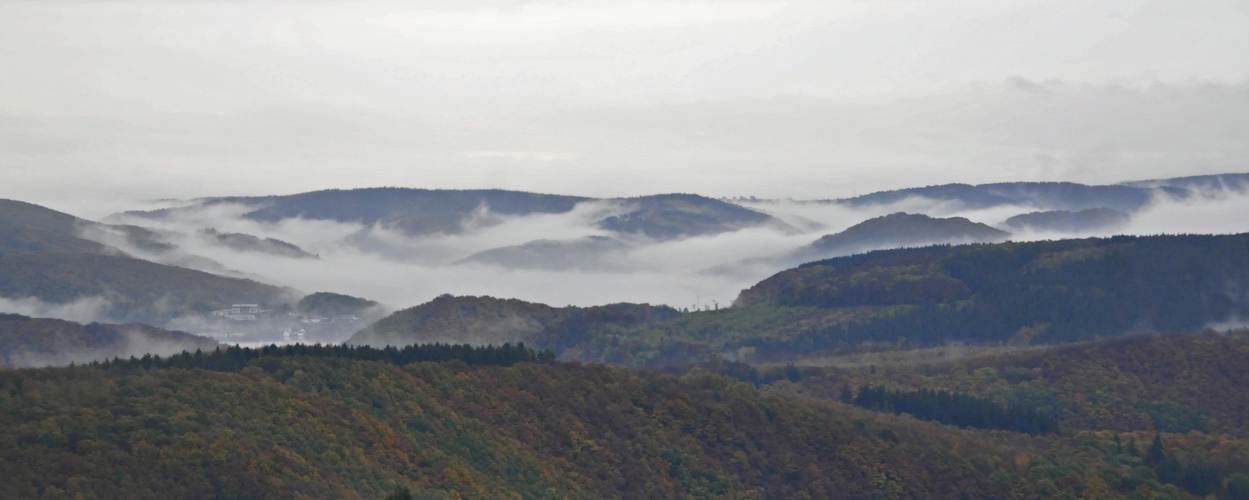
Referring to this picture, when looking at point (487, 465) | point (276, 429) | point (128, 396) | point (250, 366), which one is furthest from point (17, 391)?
point (487, 465)

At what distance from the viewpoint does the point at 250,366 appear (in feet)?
652

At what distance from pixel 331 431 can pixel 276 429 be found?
25.0 ft

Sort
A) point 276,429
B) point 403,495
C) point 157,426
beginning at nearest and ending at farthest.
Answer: point 403,495 → point 157,426 → point 276,429

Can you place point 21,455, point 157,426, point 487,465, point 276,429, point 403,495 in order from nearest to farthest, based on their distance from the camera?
point 403,495
point 21,455
point 157,426
point 276,429
point 487,465

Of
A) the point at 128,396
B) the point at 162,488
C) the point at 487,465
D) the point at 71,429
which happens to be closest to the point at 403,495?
the point at 162,488

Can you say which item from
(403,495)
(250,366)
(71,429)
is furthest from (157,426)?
(403,495)

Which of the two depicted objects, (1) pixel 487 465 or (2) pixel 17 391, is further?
(1) pixel 487 465

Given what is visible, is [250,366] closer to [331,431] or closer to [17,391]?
[331,431]

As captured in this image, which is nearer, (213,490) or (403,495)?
(403,495)

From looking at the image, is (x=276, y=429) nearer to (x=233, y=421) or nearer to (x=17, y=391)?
(x=233, y=421)

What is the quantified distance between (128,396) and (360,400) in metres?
36.8

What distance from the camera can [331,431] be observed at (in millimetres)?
176875

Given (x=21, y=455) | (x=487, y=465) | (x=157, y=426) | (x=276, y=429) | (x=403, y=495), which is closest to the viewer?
(x=403, y=495)

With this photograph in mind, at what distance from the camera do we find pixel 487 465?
193875mm
